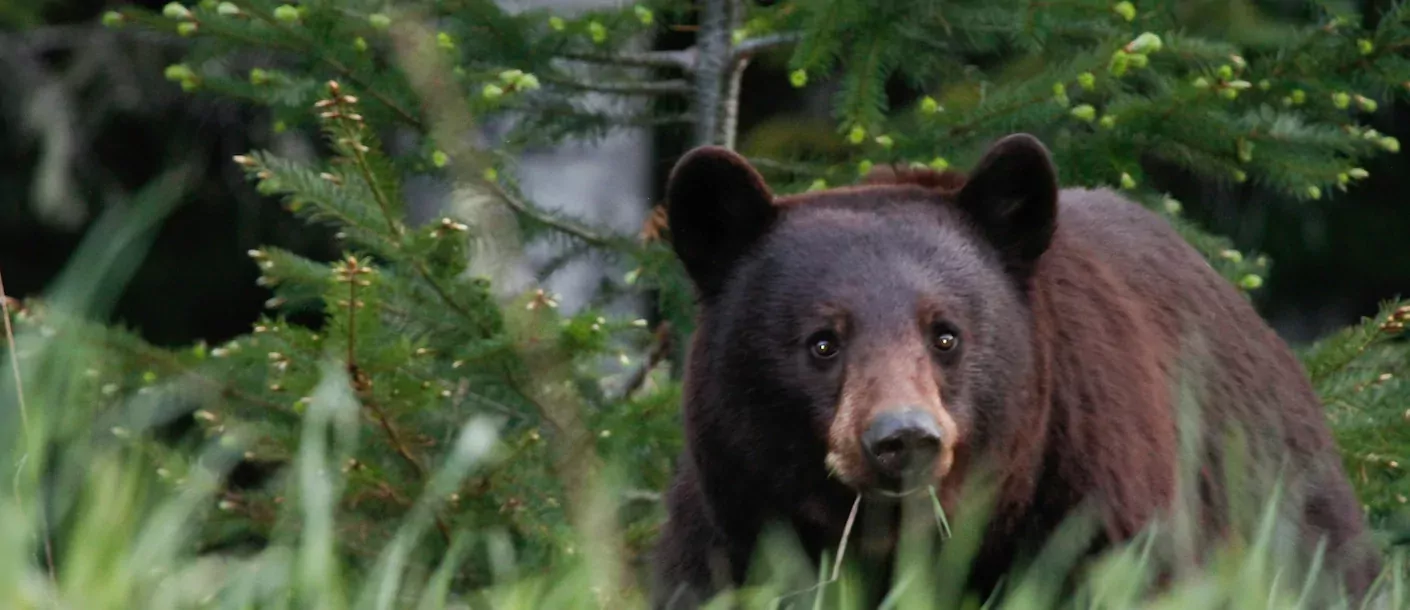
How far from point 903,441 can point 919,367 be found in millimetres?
272

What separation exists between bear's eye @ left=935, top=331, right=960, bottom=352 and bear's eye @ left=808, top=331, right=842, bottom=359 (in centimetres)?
18

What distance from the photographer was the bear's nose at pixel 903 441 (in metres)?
3.32

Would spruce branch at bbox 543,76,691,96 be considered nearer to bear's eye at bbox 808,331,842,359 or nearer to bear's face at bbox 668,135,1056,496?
bear's face at bbox 668,135,1056,496

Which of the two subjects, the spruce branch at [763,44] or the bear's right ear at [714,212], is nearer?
the bear's right ear at [714,212]

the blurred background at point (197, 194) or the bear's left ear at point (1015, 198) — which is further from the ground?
the bear's left ear at point (1015, 198)

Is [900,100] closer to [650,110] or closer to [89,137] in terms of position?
[650,110]

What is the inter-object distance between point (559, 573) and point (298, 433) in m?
1.08

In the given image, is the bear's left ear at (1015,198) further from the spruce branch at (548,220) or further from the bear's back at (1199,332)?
the spruce branch at (548,220)

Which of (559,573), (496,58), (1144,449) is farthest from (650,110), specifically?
(1144,449)

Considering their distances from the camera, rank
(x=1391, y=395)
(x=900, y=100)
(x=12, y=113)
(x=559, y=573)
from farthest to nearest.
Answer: (x=12, y=113), (x=900, y=100), (x=1391, y=395), (x=559, y=573)

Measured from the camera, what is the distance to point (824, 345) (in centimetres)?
371

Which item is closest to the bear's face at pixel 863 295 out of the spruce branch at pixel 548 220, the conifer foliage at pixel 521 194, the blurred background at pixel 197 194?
the conifer foliage at pixel 521 194

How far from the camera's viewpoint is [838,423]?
141 inches

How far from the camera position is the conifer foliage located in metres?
4.79
